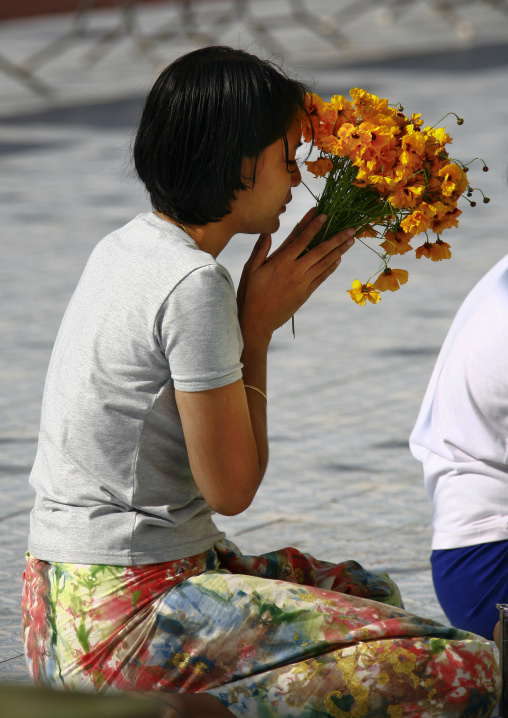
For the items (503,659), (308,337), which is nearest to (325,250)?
(503,659)

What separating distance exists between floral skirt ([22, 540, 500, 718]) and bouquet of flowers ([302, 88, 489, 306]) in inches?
24.2

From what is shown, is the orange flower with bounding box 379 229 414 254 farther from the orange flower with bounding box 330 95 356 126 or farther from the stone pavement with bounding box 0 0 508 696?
the stone pavement with bounding box 0 0 508 696

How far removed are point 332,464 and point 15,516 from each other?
111cm

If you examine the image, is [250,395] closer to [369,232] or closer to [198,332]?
[198,332]

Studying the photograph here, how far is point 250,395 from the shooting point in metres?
2.21

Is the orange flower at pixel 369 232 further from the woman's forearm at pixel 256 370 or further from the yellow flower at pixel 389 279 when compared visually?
the woman's forearm at pixel 256 370

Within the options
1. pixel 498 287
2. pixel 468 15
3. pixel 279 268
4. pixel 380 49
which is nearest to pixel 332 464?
pixel 498 287

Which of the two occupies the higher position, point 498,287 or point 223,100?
point 223,100

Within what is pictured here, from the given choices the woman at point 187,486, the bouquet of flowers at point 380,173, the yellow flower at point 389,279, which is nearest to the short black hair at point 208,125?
the woman at point 187,486

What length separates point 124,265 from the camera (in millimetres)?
2107

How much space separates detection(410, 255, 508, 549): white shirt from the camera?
8.45 feet

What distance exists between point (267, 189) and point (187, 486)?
57 cm

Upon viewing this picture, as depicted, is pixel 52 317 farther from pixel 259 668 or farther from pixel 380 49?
pixel 380 49

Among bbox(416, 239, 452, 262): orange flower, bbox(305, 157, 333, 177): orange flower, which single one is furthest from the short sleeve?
bbox(416, 239, 452, 262): orange flower
